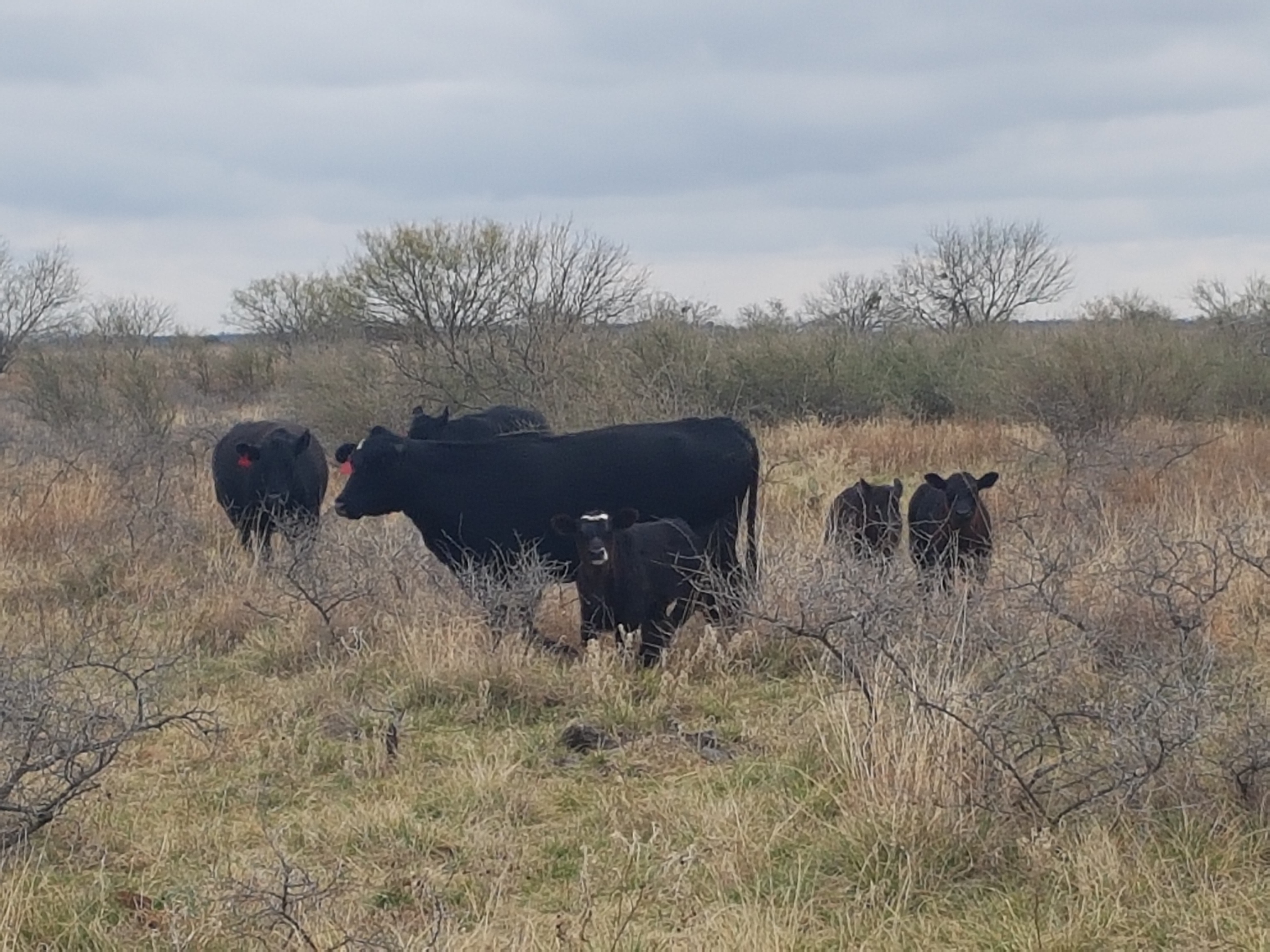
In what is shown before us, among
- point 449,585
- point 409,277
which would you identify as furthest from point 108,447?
point 449,585

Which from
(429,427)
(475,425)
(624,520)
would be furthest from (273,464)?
(624,520)

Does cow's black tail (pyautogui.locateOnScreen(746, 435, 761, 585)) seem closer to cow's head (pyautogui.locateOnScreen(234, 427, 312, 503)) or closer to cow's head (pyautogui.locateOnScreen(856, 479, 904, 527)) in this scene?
cow's head (pyautogui.locateOnScreen(856, 479, 904, 527))

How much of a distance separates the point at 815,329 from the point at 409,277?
7760 millimetres

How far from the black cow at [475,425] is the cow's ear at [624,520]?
3411 mm

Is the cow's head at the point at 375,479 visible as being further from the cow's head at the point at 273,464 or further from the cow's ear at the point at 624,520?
the cow's head at the point at 273,464

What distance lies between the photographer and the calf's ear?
7809mm

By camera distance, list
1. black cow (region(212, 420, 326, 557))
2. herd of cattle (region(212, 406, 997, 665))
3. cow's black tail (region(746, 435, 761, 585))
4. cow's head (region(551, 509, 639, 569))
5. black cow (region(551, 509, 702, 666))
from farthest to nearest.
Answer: black cow (region(212, 420, 326, 557)) < herd of cattle (region(212, 406, 997, 665)) < cow's black tail (region(746, 435, 761, 585)) < black cow (region(551, 509, 702, 666)) < cow's head (region(551, 509, 639, 569))

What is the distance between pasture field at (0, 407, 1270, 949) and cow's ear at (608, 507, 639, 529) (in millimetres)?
881

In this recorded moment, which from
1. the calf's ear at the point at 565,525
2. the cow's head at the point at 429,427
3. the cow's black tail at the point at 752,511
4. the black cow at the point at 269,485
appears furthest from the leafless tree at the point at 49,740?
the cow's head at the point at 429,427

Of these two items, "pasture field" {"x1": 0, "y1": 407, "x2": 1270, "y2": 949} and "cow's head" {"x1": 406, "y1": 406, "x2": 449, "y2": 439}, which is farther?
"cow's head" {"x1": 406, "y1": 406, "x2": 449, "y2": 439}

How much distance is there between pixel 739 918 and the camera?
13.3 feet

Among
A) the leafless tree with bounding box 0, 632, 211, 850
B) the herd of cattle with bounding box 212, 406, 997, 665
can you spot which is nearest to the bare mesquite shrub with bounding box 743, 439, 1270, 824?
the herd of cattle with bounding box 212, 406, 997, 665

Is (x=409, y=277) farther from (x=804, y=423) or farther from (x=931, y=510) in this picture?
(x=931, y=510)

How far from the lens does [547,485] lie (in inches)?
352
